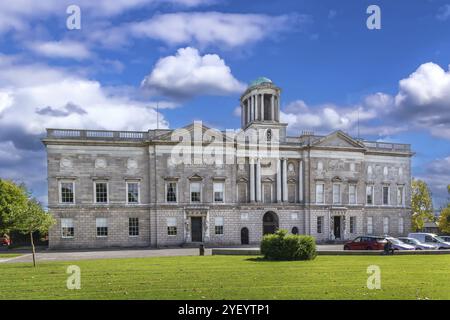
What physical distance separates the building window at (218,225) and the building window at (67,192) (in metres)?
15.7

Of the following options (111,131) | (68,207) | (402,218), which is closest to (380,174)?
(402,218)

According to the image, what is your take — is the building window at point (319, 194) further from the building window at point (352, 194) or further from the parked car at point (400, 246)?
the parked car at point (400, 246)

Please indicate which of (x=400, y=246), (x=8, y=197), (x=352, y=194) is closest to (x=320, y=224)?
(x=352, y=194)

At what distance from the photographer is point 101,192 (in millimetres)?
50594

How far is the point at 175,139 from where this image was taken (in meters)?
51.2

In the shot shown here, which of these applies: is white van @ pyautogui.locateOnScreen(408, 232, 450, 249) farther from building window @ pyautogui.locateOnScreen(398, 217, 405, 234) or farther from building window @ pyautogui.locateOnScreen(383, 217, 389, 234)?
building window @ pyautogui.locateOnScreen(398, 217, 405, 234)

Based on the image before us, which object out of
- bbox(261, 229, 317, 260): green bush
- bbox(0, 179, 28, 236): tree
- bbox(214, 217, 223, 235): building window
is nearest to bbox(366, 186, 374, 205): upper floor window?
bbox(214, 217, 223, 235): building window

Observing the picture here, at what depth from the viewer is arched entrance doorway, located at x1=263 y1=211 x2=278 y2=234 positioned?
5569 cm

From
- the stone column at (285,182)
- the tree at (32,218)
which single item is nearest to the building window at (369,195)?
the stone column at (285,182)

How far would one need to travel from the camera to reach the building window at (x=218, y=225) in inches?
2075

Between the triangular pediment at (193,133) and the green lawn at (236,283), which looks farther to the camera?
the triangular pediment at (193,133)

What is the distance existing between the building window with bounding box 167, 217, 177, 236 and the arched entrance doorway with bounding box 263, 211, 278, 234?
11.0m

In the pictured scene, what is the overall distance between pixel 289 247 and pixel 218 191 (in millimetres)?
25994

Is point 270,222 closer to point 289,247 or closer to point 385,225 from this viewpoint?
point 385,225
